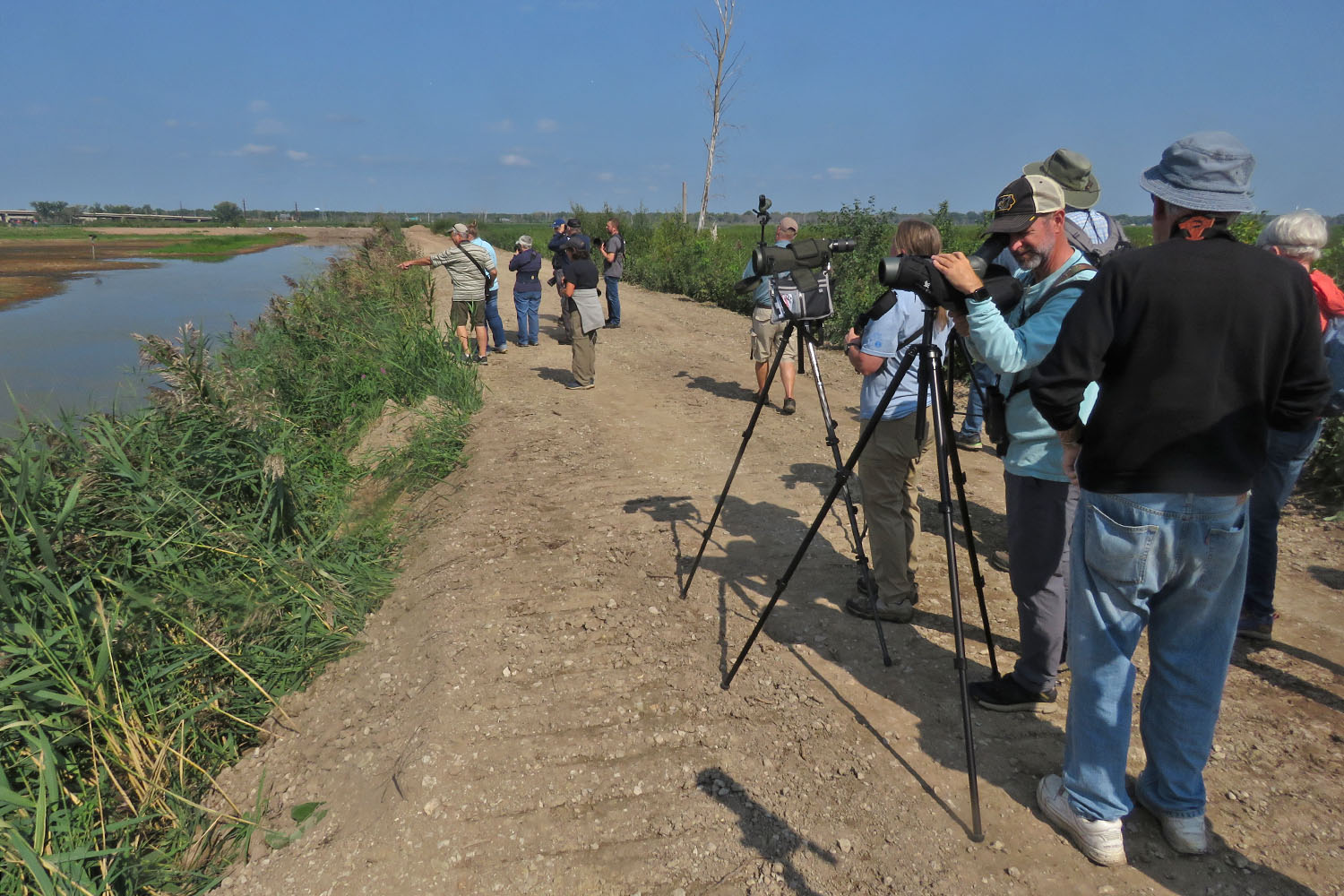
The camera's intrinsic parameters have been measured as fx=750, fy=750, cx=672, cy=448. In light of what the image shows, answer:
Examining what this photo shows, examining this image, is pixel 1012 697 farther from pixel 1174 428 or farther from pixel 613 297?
pixel 613 297

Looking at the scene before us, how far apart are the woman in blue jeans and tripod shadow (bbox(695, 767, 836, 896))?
7920 mm

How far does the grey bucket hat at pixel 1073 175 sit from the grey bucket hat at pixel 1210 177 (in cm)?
153

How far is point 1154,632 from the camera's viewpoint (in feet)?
7.13

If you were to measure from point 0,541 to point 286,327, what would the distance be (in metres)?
6.34

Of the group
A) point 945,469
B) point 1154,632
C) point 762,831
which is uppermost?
point 945,469

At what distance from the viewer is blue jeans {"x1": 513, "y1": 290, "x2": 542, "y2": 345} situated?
1040 cm

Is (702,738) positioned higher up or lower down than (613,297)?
lower down

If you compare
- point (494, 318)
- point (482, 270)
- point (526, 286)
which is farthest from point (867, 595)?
point (526, 286)

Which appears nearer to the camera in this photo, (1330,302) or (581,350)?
(1330,302)

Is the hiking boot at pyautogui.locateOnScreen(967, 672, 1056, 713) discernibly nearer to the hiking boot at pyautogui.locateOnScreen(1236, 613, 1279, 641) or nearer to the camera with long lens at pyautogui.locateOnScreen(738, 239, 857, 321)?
the hiking boot at pyautogui.locateOnScreen(1236, 613, 1279, 641)

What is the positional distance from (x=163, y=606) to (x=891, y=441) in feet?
11.5

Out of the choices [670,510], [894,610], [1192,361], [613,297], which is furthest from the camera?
[613,297]

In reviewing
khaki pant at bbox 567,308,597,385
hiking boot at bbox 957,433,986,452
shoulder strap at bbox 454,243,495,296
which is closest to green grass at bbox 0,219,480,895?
khaki pant at bbox 567,308,597,385

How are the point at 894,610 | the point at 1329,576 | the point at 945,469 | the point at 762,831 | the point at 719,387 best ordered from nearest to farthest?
the point at 945,469 < the point at 762,831 < the point at 894,610 < the point at 1329,576 < the point at 719,387
